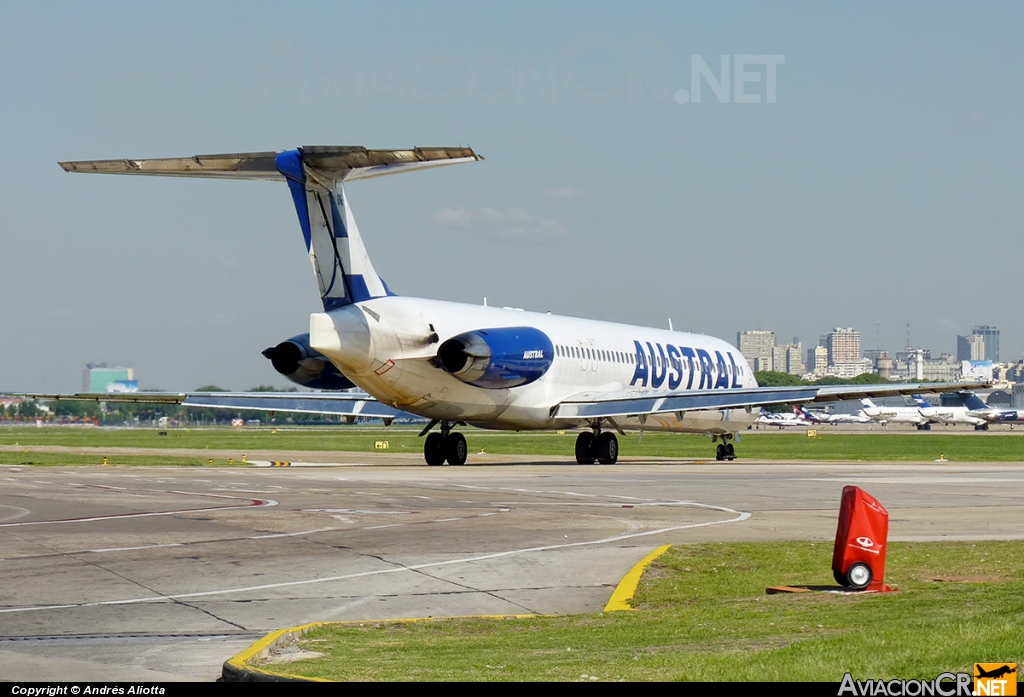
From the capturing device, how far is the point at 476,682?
759cm

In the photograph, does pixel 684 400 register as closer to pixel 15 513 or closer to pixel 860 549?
pixel 15 513

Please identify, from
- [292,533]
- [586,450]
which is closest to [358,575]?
[292,533]

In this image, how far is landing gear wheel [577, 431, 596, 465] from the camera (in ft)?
140

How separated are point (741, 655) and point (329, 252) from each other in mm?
25561

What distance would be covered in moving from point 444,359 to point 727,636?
2594 centimetres

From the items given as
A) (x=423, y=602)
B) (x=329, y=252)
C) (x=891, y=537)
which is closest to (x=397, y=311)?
(x=329, y=252)

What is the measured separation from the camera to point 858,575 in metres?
12.2

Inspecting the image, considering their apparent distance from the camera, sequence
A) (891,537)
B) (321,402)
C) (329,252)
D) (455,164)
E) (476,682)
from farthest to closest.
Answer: (321,402) → (329,252) → (455,164) → (891,537) → (476,682)

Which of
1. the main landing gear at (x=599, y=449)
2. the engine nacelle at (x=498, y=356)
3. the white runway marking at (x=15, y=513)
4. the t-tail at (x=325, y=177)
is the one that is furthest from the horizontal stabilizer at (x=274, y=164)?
the main landing gear at (x=599, y=449)

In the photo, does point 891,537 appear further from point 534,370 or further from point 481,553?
point 534,370

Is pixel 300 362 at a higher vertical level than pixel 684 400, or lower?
higher

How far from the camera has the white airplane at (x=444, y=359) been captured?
102 feet

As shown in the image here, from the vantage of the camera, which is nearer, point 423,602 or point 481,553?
point 423,602

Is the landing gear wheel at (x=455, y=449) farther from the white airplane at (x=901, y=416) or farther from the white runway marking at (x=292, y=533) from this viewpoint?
the white airplane at (x=901, y=416)
